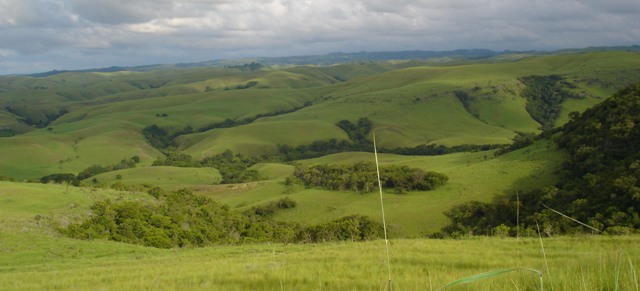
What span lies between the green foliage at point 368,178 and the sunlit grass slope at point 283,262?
32520 mm

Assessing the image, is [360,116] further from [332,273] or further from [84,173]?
[332,273]

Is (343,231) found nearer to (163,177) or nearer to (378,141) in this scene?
(163,177)

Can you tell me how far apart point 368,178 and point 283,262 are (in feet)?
158

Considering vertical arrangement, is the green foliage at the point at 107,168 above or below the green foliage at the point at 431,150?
below

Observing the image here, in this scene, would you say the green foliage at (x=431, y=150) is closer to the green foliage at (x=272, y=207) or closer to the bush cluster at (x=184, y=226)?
the green foliage at (x=272, y=207)

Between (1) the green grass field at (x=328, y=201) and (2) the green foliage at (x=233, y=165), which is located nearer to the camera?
(1) the green grass field at (x=328, y=201)

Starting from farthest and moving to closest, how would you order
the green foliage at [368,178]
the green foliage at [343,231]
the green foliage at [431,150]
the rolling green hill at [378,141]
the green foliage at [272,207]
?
the green foliage at [431,150] < the green foliage at [368,178] < the green foliage at [272,207] < the rolling green hill at [378,141] < the green foliage at [343,231]

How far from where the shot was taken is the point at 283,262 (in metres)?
13.1

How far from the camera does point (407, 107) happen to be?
6934 inches

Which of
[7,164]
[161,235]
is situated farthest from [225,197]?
[7,164]

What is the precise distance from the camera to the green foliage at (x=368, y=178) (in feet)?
183

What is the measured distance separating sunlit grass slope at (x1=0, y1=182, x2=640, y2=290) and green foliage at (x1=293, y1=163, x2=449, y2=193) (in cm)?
3252

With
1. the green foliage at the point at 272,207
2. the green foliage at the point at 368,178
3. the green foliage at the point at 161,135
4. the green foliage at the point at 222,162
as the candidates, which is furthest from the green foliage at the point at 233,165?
the green foliage at the point at 161,135

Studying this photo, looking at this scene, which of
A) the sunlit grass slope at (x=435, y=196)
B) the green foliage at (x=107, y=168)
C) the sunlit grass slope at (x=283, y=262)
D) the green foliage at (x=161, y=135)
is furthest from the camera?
the green foliage at (x=161, y=135)
